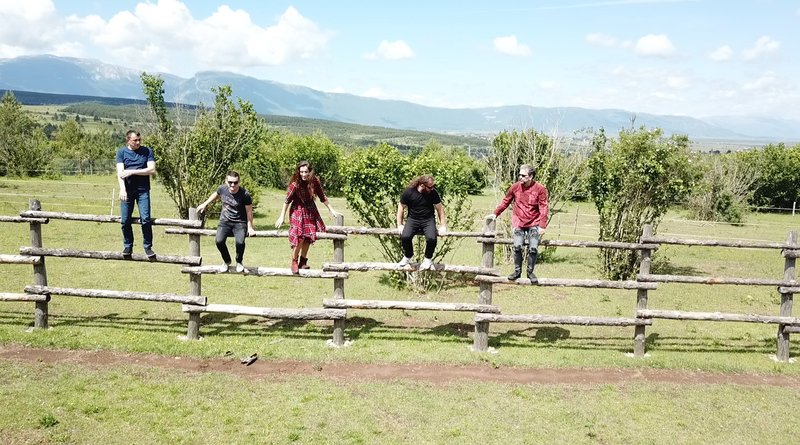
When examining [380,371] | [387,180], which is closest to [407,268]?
[380,371]

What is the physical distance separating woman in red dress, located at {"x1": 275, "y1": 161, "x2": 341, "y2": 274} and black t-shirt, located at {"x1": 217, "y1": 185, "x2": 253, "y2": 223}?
62cm

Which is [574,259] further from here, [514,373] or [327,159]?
[327,159]

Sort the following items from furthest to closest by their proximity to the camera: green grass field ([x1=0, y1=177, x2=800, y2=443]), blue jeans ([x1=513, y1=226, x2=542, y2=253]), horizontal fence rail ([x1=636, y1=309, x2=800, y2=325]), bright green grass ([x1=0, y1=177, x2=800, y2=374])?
horizontal fence rail ([x1=636, y1=309, x2=800, y2=325]) → bright green grass ([x1=0, y1=177, x2=800, y2=374]) → blue jeans ([x1=513, y1=226, x2=542, y2=253]) → green grass field ([x1=0, y1=177, x2=800, y2=443])

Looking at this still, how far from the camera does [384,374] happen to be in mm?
8805

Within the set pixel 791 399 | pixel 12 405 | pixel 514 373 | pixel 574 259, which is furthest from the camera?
pixel 574 259

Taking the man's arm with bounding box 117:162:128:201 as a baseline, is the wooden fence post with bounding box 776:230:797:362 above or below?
below

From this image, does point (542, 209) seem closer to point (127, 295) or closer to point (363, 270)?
point (363, 270)

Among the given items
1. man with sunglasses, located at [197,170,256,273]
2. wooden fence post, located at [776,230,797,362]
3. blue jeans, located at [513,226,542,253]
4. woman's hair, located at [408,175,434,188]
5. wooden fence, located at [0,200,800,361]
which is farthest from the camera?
wooden fence post, located at [776,230,797,362]

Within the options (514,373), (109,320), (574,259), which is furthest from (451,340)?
(574,259)

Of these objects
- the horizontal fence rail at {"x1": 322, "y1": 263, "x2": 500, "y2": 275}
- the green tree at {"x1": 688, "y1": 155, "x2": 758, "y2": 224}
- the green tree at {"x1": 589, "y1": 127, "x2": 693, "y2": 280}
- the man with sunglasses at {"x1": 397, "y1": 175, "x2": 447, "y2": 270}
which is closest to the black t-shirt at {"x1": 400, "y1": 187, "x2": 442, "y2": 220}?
the man with sunglasses at {"x1": 397, "y1": 175, "x2": 447, "y2": 270}

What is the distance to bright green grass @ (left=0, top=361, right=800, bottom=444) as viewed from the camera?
6.79m

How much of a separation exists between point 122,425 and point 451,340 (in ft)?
18.6

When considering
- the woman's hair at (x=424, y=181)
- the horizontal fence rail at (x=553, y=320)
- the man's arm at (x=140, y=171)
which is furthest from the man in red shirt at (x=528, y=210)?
the man's arm at (x=140, y=171)

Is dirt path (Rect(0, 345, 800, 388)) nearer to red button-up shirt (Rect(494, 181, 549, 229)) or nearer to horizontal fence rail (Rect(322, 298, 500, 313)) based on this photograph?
horizontal fence rail (Rect(322, 298, 500, 313))
